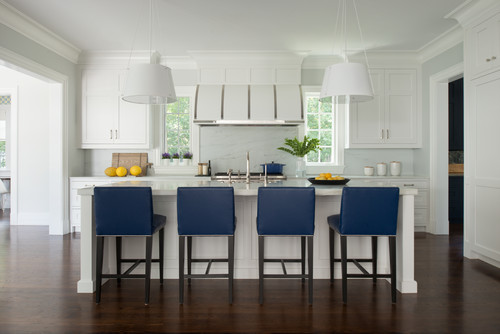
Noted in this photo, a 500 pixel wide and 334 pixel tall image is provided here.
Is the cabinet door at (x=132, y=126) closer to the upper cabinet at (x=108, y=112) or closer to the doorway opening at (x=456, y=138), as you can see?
the upper cabinet at (x=108, y=112)

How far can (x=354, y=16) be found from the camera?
12.8ft

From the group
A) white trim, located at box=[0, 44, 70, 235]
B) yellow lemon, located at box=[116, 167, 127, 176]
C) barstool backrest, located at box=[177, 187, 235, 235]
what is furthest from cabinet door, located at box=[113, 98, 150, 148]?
barstool backrest, located at box=[177, 187, 235, 235]

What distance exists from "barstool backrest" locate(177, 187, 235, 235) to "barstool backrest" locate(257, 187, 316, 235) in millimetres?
240

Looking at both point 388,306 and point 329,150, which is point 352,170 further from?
point 388,306

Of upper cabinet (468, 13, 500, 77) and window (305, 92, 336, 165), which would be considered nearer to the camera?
upper cabinet (468, 13, 500, 77)

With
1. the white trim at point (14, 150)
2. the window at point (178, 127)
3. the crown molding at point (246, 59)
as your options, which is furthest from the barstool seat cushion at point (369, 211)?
the white trim at point (14, 150)

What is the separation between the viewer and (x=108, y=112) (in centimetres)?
520

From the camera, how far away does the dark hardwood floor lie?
7.05ft

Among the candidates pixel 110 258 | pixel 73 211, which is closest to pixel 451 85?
pixel 110 258

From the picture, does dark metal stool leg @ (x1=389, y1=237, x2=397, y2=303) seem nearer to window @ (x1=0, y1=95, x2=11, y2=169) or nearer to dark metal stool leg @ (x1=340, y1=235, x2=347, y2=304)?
dark metal stool leg @ (x1=340, y1=235, x2=347, y2=304)

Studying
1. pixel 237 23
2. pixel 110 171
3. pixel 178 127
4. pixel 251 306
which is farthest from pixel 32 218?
pixel 251 306

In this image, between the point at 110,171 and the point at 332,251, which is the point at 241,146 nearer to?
the point at 110,171

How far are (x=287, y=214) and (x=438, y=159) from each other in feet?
11.7

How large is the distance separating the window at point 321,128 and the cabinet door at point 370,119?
1.40 ft
